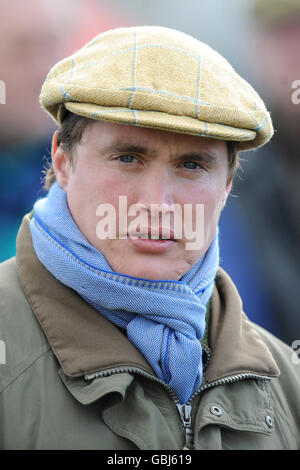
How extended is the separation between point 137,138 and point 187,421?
0.92 metres

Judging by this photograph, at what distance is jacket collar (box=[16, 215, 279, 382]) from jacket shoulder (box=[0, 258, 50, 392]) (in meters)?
0.03

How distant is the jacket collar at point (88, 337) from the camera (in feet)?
5.42

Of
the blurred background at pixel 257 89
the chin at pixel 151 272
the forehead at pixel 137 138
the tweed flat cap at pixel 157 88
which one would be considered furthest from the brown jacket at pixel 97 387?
the blurred background at pixel 257 89

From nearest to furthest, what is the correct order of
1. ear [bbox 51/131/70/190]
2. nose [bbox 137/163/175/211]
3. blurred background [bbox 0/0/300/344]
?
nose [bbox 137/163/175/211] → ear [bbox 51/131/70/190] → blurred background [bbox 0/0/300/344]

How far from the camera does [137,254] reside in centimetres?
177

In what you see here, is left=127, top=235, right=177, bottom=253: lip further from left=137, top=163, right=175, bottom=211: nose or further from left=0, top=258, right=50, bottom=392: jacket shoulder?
left=0, top=258, right=50, bottom=392: jacket shoulder

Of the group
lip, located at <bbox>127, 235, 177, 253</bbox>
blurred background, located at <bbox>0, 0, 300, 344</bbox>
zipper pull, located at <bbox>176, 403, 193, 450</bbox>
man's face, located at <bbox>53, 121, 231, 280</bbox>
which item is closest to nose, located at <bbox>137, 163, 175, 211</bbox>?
man's face, located at <bbox>53, 121, 231, 280</bbox>

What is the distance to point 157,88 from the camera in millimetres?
1686

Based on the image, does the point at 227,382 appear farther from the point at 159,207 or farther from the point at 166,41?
the point at 166,41

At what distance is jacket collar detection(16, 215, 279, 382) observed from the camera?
5.42 feet

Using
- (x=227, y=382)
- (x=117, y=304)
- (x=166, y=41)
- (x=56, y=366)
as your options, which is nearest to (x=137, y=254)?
(x=117, y=304)

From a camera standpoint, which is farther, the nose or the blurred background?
the blurred background

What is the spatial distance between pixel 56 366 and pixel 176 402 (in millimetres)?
402

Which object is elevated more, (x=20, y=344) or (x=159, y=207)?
(x=159, y=207)
